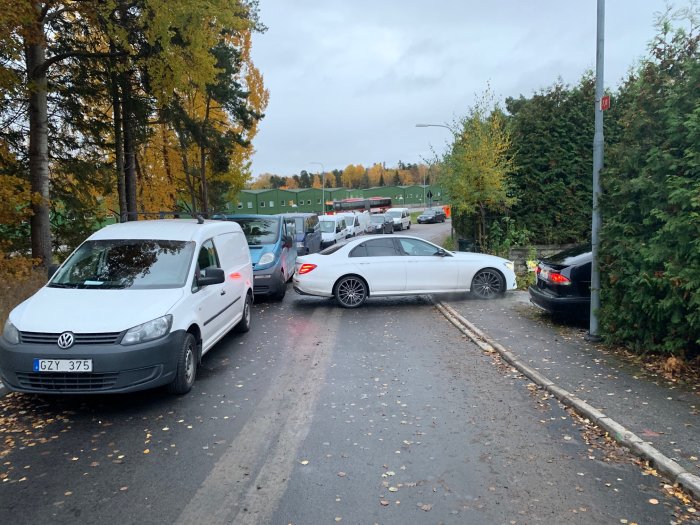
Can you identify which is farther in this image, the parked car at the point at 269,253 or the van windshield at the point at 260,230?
the van windshield at the point at 260,230

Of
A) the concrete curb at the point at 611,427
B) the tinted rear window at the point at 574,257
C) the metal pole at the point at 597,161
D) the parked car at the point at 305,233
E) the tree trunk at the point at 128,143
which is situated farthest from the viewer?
the parked car at the point at 305,233

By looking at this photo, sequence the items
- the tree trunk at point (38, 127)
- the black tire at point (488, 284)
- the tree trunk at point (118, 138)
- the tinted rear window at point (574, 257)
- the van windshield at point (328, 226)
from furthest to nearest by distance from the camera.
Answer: the van windshield at point (328, 226), the tree trunk at point (118, 138), the black tire at point (488, 284), the tree trunk at point (38, 127), the tinted rear window at point (574, 257)

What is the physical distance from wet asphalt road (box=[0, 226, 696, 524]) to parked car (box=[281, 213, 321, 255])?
12043mm

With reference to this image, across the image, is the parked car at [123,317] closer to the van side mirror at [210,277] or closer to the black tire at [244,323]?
the van side mirror at [210,277]

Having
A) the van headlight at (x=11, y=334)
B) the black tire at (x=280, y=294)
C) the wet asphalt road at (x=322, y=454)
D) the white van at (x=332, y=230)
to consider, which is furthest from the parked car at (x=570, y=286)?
the white van at (x=332, y=230)

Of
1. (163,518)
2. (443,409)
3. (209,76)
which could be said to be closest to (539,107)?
(209,76)

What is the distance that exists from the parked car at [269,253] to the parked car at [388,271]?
2.76ft

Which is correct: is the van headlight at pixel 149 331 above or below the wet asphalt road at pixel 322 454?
above

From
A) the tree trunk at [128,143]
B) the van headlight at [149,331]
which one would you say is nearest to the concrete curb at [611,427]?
the van headlight at [149,331]

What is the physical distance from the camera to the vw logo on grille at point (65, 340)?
496cm

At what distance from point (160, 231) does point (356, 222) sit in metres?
26.1

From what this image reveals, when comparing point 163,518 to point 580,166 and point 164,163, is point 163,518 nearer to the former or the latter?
point 580,166

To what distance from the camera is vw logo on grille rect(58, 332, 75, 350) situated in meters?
4.96

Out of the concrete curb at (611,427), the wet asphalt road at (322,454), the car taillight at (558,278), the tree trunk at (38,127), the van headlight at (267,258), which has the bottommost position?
the wet asphalt road at (322,454)
